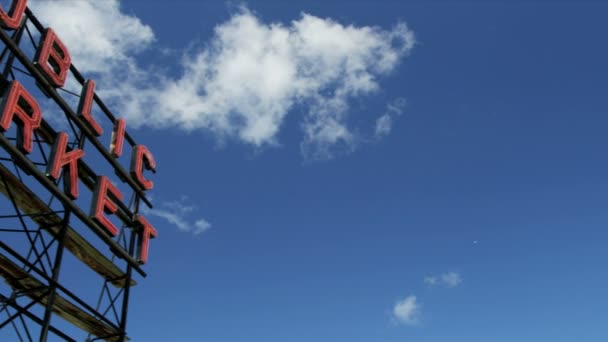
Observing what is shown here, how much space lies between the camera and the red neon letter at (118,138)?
19.9 m

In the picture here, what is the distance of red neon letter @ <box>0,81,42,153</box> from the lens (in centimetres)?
1420

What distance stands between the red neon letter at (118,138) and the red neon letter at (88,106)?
1224mm

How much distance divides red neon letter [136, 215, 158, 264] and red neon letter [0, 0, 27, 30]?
770cm

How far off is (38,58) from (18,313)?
716cm

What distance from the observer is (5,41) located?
1506 cm

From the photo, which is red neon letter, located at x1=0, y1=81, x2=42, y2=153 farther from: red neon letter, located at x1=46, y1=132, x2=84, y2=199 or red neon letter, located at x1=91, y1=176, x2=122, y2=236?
red neon letter, located at x1=91, y1=176, x2=122, y2=236

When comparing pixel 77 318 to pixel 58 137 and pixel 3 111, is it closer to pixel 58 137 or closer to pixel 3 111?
pixel 58 137

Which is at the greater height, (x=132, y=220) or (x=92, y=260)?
(x=132, y=220)

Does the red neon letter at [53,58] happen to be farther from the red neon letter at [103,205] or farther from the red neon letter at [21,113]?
the red neon letter at [103,205]

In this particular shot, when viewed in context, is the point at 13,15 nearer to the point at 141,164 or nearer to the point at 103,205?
the point at 103,205

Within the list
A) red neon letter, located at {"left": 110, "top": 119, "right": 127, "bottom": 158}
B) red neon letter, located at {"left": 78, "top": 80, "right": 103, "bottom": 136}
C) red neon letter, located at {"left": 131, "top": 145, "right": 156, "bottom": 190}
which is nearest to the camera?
red neon letter, located at {"left": 78, "top": 80, "right": 103, "bottom": 136}

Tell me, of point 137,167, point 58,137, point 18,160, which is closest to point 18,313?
point 18,160

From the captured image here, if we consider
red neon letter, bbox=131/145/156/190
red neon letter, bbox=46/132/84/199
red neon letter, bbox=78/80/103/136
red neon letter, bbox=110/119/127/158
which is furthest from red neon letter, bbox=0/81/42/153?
red neon letter, bbox=131/145/156/190

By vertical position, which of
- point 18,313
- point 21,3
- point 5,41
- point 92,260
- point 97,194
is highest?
point 21,3
